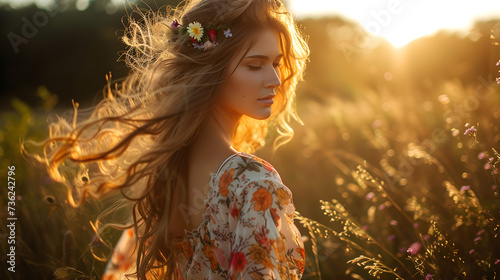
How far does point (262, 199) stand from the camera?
1767mm

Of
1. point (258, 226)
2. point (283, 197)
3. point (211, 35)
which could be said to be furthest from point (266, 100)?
point (258, 226)

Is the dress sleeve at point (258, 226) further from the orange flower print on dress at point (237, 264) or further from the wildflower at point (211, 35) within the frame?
the wildflower at point (211, 35)

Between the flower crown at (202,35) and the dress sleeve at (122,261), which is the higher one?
the flower crown at (202,35)

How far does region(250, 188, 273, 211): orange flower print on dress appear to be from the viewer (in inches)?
68.9

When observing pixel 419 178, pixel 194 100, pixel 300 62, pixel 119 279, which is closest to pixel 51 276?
pixel 119 279

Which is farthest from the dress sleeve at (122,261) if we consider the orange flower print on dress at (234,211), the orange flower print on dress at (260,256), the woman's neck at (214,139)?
the orange flower print on dress at (260,256)

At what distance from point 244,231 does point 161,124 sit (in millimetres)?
725

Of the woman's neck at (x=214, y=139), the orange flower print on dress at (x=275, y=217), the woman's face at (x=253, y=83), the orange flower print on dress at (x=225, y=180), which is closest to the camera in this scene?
the orange flower print on dress at (x=275, y=217)

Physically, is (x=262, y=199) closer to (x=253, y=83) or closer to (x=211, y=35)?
(x=253, y=83)

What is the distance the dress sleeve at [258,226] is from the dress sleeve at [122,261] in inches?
34.1

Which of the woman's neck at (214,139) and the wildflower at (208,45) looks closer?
the woman's neck at (214,139)

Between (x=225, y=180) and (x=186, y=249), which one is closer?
(x=225, y=180)

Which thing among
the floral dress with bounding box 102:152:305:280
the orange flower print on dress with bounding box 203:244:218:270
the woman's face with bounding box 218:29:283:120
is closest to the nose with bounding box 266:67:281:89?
the woman's face with bounding box 218:29:283:120

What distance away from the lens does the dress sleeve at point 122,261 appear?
2.39 m
